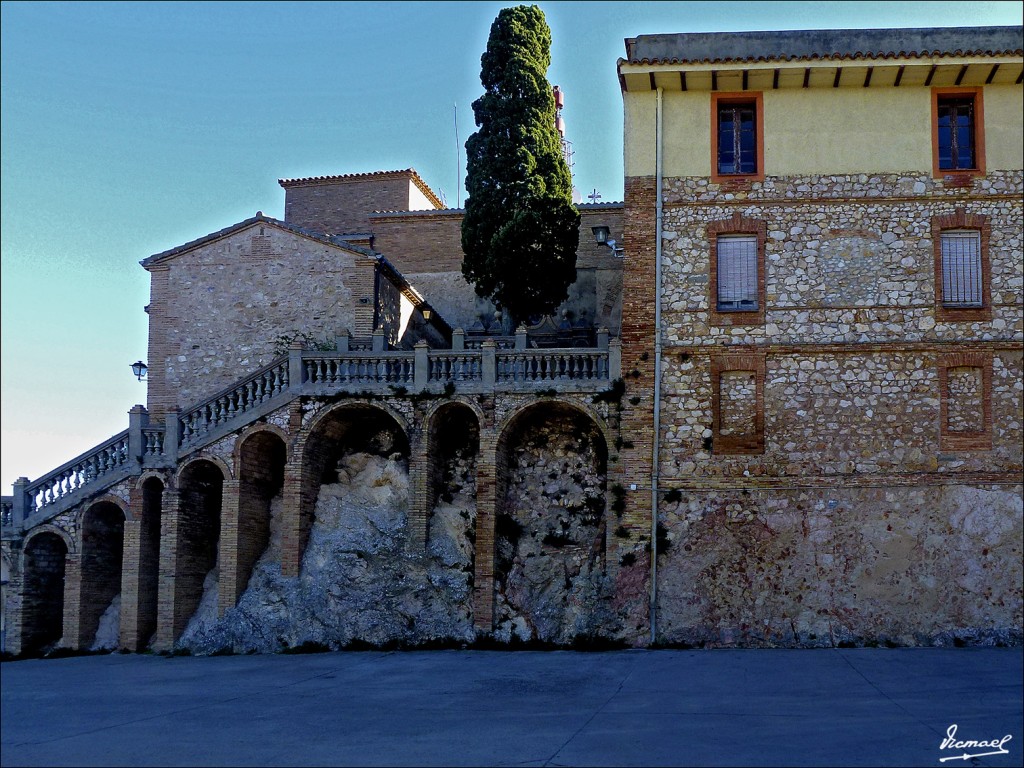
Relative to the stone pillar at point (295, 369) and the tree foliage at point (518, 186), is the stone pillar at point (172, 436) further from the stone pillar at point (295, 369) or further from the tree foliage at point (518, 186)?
the tree foliage at point (518, 186)

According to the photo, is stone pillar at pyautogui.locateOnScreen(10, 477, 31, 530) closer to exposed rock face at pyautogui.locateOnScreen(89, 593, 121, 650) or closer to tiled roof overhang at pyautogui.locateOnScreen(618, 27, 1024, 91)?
exposed rock face at pyautogui.locateOnScreen(89, 593, 121, 650)

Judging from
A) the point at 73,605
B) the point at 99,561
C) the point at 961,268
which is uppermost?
the point at 961,268

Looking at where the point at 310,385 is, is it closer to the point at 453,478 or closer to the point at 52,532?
the point at 453,478

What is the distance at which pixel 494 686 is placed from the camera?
21.0 meters

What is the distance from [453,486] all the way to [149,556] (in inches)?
272

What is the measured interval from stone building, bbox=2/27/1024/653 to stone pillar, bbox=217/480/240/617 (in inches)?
2.3

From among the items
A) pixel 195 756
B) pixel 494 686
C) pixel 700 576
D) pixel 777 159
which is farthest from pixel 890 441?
pixel 195 756

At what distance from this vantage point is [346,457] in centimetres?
2870

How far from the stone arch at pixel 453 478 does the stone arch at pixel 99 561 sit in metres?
6.97

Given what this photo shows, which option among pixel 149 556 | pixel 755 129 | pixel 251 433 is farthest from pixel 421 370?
pixel 755 129

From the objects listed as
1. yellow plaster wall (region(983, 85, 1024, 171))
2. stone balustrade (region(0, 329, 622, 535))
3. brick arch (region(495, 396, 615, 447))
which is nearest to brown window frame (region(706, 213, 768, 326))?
stone balustrade (region(0, 329, 622, 535))

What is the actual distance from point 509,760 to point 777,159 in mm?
15319

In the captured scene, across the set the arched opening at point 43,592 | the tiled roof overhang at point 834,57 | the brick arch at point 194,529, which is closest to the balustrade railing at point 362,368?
the brick arch at point 194,529

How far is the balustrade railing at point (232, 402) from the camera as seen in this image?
28141 mm
